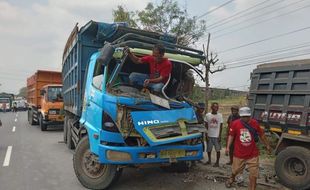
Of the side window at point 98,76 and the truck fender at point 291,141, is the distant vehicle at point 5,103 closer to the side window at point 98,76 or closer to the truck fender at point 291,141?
the side window at point 98,76

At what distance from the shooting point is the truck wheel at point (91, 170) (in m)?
6.45

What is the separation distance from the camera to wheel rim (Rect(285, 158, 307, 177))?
22.9 feet

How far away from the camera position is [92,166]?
6711mm

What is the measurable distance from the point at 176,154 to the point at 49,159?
191 inches

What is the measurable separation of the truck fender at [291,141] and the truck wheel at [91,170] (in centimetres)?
324

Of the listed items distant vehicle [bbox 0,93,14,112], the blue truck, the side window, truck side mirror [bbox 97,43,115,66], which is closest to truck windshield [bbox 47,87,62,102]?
the blue truck

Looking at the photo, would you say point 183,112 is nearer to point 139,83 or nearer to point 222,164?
point 139,83

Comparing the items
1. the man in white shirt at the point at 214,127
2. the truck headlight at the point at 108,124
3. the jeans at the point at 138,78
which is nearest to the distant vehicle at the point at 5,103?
the man in white shirt at the point at 214,127

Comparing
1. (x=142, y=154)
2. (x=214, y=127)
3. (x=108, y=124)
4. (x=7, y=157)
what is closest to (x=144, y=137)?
(x=142, y=154)

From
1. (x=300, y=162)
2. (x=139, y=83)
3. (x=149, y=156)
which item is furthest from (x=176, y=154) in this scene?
(x=300, y=162)

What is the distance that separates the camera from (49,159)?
9914 mm

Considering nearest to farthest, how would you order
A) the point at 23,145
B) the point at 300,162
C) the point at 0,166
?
the point at 300,162
the point at 0,166
the point at 23,145

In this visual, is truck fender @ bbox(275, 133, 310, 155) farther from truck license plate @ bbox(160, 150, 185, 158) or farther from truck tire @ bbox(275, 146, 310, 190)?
truck license plate @ bbox(160, 150, 185, 158)

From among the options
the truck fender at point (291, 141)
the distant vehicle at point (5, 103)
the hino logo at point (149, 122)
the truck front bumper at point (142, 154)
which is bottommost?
the distant vehicle at point (5, 103)
